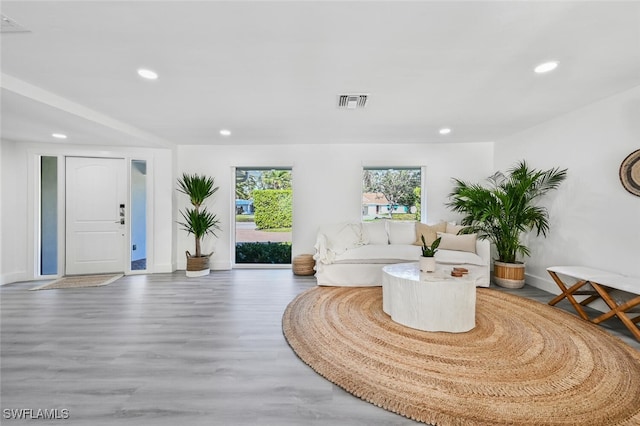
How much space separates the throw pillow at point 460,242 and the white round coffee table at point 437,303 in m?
1.51

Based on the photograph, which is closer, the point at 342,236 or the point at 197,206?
the point at 342,236

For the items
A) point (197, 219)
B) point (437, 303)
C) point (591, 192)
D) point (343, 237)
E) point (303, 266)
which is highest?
point (591, 192)

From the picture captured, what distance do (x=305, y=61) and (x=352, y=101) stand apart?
874mm

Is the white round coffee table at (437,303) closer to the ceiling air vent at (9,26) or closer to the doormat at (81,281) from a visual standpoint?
the ceiling air vent at (9,26)

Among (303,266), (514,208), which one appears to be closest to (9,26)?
(303,266)

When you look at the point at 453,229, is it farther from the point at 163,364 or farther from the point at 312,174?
the point at 163,364

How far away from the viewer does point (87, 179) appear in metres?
4.25

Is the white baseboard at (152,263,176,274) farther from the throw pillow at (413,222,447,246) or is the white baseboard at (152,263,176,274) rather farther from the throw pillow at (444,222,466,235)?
the throw pillow at (444,222,466,235)

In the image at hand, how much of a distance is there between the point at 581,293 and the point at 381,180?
3091 mm

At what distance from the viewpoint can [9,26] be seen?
1.58m

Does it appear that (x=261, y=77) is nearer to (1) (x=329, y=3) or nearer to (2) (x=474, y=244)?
(1) (x=329, y=3)

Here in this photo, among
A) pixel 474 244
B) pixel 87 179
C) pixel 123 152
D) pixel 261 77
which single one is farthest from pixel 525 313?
pixel 87 179

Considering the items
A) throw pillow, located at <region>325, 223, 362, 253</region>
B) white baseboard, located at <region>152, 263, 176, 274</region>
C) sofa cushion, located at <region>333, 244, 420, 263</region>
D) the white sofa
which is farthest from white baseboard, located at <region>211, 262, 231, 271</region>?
sofa cushion, located at <region>333, 244, 420, 263</region>

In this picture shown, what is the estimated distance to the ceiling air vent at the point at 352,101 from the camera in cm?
260
